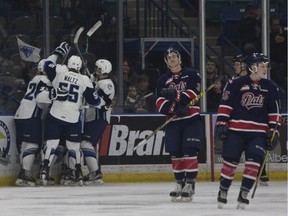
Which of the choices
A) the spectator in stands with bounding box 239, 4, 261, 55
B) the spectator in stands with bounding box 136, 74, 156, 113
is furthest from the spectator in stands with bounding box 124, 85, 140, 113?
the spectator in stands with bounding box 239, 4, 261, 55

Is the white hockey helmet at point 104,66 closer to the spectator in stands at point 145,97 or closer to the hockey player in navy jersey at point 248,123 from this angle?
the spectator in stands at point 145,97

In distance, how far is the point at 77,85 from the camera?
15.0 metres

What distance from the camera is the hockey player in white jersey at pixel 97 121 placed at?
1520 cm

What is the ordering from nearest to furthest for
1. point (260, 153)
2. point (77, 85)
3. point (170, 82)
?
1. point (260, 153)
2. point (170, 82)
3. point (77, 85)

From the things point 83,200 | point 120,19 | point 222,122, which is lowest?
point 83,200

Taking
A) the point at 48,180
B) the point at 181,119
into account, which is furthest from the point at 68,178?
the point at 181,119

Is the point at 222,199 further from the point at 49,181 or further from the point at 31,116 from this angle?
the point at 31,116

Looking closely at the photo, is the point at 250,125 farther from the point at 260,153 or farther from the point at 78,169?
the point at 78,169

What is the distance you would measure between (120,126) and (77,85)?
0.93 m

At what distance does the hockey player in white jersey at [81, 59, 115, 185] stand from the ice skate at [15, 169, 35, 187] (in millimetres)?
680

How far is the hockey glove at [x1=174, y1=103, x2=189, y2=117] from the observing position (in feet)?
40.7

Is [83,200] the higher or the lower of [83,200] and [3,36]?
the lower

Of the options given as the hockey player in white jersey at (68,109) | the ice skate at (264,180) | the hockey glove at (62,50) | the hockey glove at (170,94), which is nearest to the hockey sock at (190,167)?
the hockey glove at (170,94)

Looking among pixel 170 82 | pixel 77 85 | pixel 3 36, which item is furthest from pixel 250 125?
pixel 3 36
